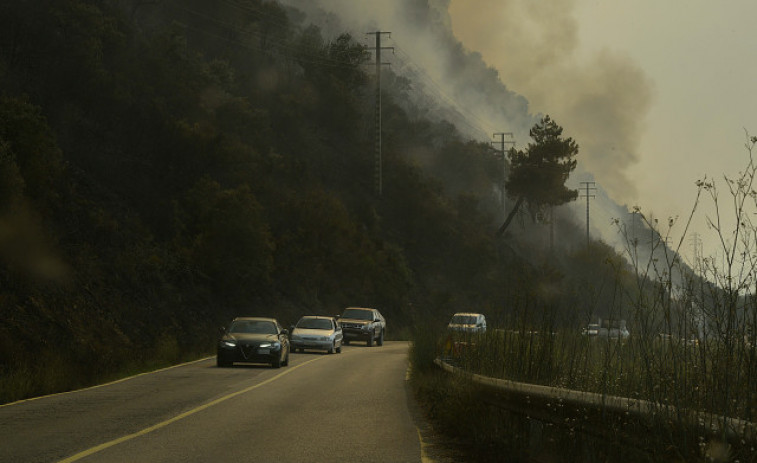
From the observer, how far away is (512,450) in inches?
459

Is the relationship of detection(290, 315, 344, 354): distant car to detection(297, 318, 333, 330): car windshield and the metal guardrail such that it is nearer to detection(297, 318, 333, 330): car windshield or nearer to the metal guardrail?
detection(297, 318, 333, 330): car windshield

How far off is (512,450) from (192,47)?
247 feet

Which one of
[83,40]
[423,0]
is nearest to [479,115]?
[423,0]

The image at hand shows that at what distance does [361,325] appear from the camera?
49875mm

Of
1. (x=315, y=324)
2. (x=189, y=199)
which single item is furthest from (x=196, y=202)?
(x=315, y=324)

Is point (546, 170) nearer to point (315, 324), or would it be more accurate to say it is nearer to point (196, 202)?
point (196, 202)

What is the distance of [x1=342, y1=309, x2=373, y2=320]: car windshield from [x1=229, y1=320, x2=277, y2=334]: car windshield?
61.4 feet

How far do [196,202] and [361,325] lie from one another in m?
12.9

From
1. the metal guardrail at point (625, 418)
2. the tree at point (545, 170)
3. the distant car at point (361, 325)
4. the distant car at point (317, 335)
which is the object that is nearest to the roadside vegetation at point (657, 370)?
the metal guardrail at point (625, 418)

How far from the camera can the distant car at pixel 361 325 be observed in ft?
163

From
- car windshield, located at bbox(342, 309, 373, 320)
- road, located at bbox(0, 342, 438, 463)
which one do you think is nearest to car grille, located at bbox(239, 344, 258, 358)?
road, located at bbox(0, 342, 438, 463)

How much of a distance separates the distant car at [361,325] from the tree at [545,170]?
141ft

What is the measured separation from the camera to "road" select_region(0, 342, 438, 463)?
1238cm

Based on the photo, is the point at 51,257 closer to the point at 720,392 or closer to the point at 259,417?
the point at 259,417
